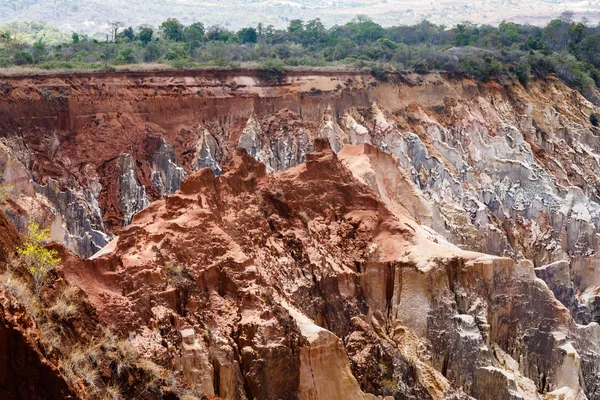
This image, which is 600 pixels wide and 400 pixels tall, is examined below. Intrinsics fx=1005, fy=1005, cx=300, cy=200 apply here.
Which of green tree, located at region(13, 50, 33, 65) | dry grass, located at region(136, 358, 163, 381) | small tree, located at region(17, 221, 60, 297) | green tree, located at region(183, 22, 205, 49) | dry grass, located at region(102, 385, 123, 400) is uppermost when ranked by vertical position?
small tree, located at region(17, 221, 60, 297)

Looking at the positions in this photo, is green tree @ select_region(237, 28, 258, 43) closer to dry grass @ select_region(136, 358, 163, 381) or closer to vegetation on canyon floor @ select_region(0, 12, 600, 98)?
vegetation on canyon floor @ select_region(0, 12, 600, 98)

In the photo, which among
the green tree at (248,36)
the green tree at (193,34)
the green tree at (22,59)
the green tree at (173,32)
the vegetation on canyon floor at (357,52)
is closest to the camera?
the green tree at (22,59)

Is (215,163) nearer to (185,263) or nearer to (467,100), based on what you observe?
(467,100)

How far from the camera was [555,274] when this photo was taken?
3822 centimetres

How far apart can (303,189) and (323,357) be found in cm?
666

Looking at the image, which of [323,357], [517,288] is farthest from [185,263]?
[517,288]

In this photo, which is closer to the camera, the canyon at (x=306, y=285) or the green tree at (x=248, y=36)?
the canyon at (x=306, y=285)

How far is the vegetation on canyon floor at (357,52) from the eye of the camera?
67438 mm

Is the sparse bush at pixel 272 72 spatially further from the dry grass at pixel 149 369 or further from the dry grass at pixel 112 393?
the dry grass at pixel 112 393

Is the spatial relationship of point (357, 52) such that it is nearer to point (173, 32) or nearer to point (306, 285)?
point (173, 32)

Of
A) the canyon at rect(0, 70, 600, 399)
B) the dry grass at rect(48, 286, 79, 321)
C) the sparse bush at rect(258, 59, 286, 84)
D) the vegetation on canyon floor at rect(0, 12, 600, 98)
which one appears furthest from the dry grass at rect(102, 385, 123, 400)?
the sparse bush at rect(258, 59, 286, 84)

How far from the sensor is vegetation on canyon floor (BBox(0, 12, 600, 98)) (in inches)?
2655

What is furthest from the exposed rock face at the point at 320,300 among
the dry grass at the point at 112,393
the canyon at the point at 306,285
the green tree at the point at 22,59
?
the green tree at the point at 22,59

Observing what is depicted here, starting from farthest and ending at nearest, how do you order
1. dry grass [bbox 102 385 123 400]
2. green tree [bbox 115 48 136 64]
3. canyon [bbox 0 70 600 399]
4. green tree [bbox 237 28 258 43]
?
1. green tree [bbox 237 28 258 43]
2. green tree [bbox 115 48 136 64]
3. canyon [bbox 0 70 600 399]
4. dry grass [bbox 102 385 123 400]
